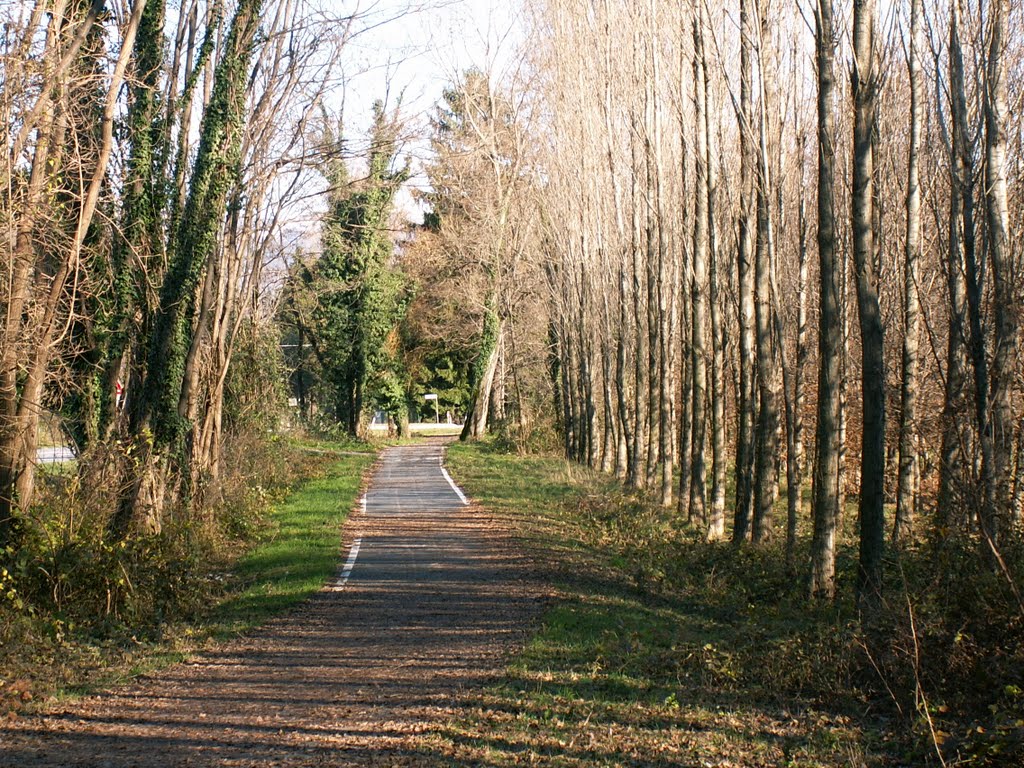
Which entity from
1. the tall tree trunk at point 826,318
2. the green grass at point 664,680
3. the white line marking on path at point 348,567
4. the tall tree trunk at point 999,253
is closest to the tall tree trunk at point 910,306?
the tall tree trunk at point 999,253

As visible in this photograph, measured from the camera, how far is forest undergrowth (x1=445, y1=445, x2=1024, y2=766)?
6.29 metres

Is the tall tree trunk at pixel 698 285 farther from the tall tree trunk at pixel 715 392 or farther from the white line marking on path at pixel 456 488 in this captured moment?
the white line marking on path at pixel 456 488

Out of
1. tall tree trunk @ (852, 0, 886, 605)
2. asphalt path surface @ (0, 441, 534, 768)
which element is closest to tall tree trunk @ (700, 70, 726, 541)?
asphalt path surface @ (0, 441, 534, 768)

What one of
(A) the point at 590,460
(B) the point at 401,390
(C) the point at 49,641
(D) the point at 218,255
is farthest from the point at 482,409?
(C) the point at 49,641

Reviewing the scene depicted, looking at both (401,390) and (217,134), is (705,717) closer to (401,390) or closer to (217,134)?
(217,134)

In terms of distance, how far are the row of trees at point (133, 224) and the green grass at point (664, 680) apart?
Result: 6.36m

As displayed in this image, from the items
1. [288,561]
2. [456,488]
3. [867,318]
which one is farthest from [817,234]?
[456,488]

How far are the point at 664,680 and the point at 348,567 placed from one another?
7.39 meters

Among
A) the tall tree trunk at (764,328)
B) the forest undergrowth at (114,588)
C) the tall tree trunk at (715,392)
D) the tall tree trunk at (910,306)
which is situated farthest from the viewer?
the tall tree trunk at (715,392)

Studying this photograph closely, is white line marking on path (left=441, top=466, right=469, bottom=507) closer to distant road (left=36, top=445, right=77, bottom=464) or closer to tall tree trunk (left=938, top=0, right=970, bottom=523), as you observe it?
distant road (left=36, top=445, right=77, bottom=464)

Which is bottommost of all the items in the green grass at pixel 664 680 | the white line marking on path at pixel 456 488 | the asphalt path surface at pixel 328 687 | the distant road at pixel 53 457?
the asphalt path surface at pixel 328 687

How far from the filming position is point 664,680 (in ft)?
26.6

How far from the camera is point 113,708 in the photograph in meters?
7.63

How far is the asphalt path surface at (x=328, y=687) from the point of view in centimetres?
650
